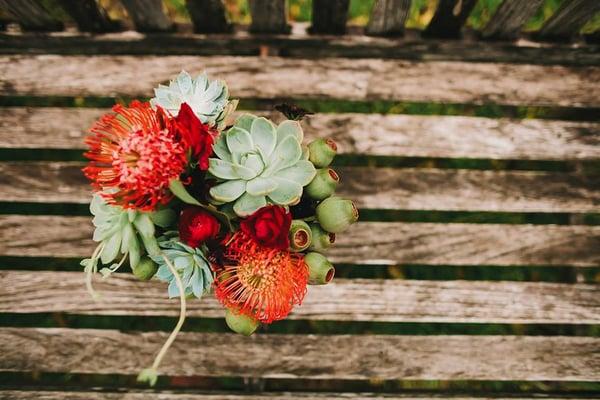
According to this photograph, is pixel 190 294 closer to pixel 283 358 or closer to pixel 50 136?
pixel 283 358

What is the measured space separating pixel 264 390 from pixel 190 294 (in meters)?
0.55

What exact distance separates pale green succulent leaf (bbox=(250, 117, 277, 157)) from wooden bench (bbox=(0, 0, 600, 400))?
0.51 meters

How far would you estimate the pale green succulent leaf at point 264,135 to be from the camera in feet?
2.27

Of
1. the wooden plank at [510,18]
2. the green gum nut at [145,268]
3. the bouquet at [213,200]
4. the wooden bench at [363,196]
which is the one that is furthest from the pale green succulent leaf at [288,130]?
Answer: the wooden plank at [510,18]

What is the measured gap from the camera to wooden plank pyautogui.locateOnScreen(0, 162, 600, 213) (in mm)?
1196

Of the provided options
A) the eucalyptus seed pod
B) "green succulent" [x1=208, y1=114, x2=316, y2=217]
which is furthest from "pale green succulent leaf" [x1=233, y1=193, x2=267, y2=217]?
the eucalyptus seed pod

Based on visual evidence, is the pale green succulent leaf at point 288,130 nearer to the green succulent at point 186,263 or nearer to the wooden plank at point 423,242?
the green succulent at point 186,263

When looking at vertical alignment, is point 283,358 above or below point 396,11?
below

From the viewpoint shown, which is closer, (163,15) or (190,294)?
(190,294)

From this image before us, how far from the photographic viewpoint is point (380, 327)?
138 cm

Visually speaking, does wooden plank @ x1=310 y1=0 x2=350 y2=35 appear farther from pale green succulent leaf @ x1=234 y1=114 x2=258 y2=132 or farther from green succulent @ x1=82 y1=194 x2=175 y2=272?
green succulent @ x1=82 y1=194 x2=175 y2=272

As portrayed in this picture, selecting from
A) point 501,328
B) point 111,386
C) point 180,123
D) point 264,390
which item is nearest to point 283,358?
point 264,390

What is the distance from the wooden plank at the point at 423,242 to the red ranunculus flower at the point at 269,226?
558 millimetres

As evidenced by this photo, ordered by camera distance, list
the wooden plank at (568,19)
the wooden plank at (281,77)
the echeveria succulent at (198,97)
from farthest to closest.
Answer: the wooden plank at (281,77), the wooden plank at (568,19), the echeveria succulent at (198,97)
